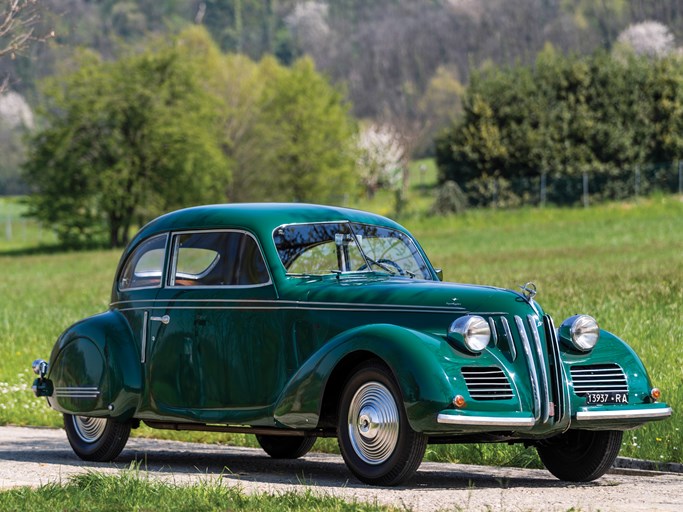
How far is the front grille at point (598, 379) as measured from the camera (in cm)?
834

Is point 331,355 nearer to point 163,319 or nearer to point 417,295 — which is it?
point 417,295

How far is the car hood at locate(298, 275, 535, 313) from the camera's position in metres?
8.20

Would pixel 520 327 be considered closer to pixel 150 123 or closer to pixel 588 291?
pixel 588 291

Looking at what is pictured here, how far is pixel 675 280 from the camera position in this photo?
22.1m

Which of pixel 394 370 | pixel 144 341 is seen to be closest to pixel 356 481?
pixel 394 370

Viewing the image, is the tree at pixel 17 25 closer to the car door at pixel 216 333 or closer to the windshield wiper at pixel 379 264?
the car door at pixel 216 333

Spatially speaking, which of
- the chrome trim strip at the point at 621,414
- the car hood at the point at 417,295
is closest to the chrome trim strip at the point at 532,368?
the car hood at the point at 417,295

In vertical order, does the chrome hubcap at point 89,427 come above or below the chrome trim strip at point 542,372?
below

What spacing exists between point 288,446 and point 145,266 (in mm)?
1947

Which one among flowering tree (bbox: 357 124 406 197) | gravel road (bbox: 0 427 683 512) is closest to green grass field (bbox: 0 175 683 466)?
gravel road (bbox: 0 427 683 512)

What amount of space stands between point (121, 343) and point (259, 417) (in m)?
1.78

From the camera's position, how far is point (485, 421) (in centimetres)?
775

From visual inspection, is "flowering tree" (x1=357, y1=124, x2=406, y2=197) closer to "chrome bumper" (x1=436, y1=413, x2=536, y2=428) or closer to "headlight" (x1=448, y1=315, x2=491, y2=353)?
"headlight" (x1=448, y1=315, x2=491, y2=353)

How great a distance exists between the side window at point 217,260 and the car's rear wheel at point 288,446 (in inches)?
67.2
